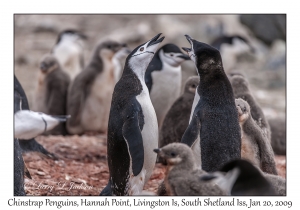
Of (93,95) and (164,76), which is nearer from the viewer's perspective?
(164,76)

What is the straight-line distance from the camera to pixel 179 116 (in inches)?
276

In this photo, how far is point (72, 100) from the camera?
9.59 m

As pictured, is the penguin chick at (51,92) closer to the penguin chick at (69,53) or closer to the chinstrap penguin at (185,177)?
the penguin chick at (69,53)

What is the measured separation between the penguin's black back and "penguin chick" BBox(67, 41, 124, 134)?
4368 millimetres

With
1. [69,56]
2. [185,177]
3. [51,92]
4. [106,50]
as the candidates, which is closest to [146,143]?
[185,177]

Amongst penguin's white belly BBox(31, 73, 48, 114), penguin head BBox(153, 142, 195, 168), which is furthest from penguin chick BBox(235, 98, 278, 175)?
penguin's white belly BBox(31, 73, 48, 114)

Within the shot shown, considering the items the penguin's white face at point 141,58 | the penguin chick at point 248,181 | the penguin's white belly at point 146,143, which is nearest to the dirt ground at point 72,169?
the penguin's white belly at point 146,143

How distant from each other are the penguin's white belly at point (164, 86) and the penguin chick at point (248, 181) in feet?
12.9

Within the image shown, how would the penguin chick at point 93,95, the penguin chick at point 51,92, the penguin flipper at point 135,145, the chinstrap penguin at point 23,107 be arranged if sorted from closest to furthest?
the penguin flipper at point 135,145 → the chinstrap penguin at point 23,107 → the penguin chick at point 93,95 → the penguin chick at point 51,92

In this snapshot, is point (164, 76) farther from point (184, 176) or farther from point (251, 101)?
point (184, 176)

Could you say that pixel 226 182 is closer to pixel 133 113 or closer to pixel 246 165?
pixel 246 165

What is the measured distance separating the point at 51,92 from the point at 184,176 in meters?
5.71

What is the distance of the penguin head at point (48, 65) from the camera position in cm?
979
